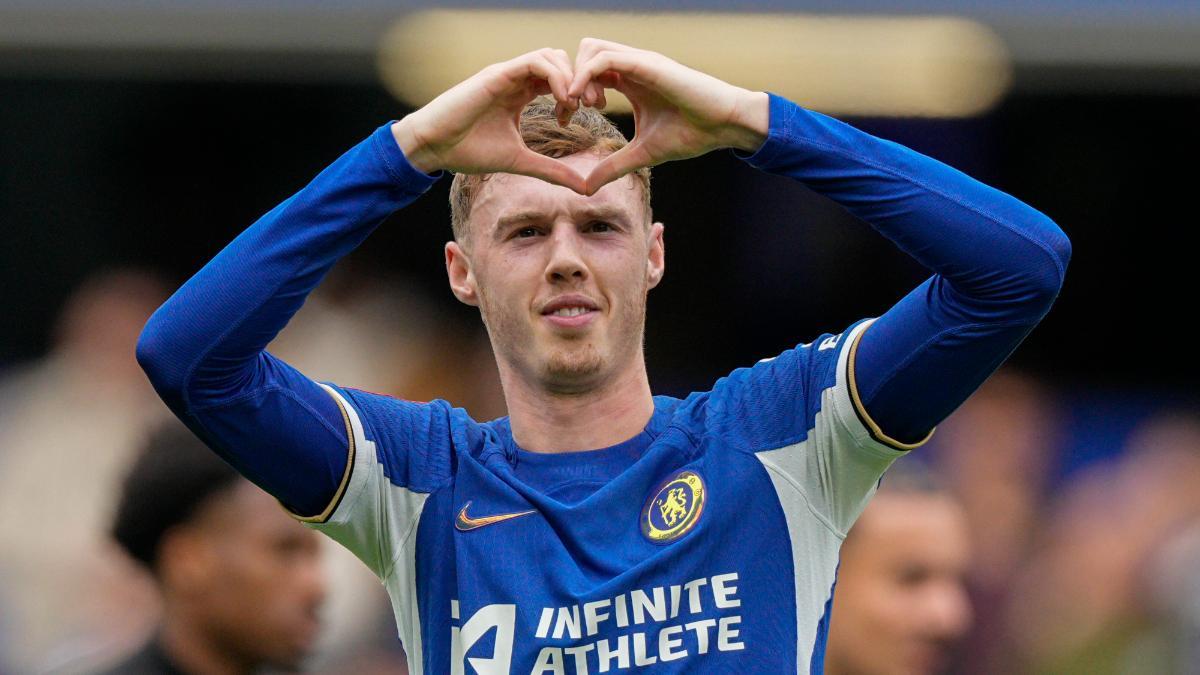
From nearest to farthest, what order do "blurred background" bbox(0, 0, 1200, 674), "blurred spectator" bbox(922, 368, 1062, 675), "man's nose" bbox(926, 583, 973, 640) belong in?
"man's nose" bbox(926, 583, 973, 640) → "blurred background" bbox(0, 0, 1200, 674) → "blurred spectator" bbox(922, 368, 1062, 675)

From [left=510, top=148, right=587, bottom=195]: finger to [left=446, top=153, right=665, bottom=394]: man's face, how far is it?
0.16 metres

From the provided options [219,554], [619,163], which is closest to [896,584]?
[219,554]

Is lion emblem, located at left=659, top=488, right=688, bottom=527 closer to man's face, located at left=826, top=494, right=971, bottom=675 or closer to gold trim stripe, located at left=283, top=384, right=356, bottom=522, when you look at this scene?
gold trim stripe, located at left=283, top=384, right=356, bottom=522

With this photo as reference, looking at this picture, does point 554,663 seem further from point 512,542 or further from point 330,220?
point 330,220

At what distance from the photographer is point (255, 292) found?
2.57m

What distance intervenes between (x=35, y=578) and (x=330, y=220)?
3129 mm

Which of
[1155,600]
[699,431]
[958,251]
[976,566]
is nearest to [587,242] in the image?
[699,431]

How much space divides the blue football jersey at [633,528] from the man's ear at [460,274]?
0.84ft

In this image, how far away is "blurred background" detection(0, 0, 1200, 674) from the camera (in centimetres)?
540

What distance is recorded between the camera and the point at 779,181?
5.87m

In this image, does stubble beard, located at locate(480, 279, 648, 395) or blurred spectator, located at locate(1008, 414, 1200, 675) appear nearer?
stubble beard, located at locate(480, 279, 648, 395)

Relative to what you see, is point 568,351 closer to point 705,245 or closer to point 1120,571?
point 705,245

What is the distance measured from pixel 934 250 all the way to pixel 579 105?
58cm

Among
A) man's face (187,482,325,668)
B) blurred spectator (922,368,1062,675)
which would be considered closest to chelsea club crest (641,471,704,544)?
man's face (187,482,325,668)
